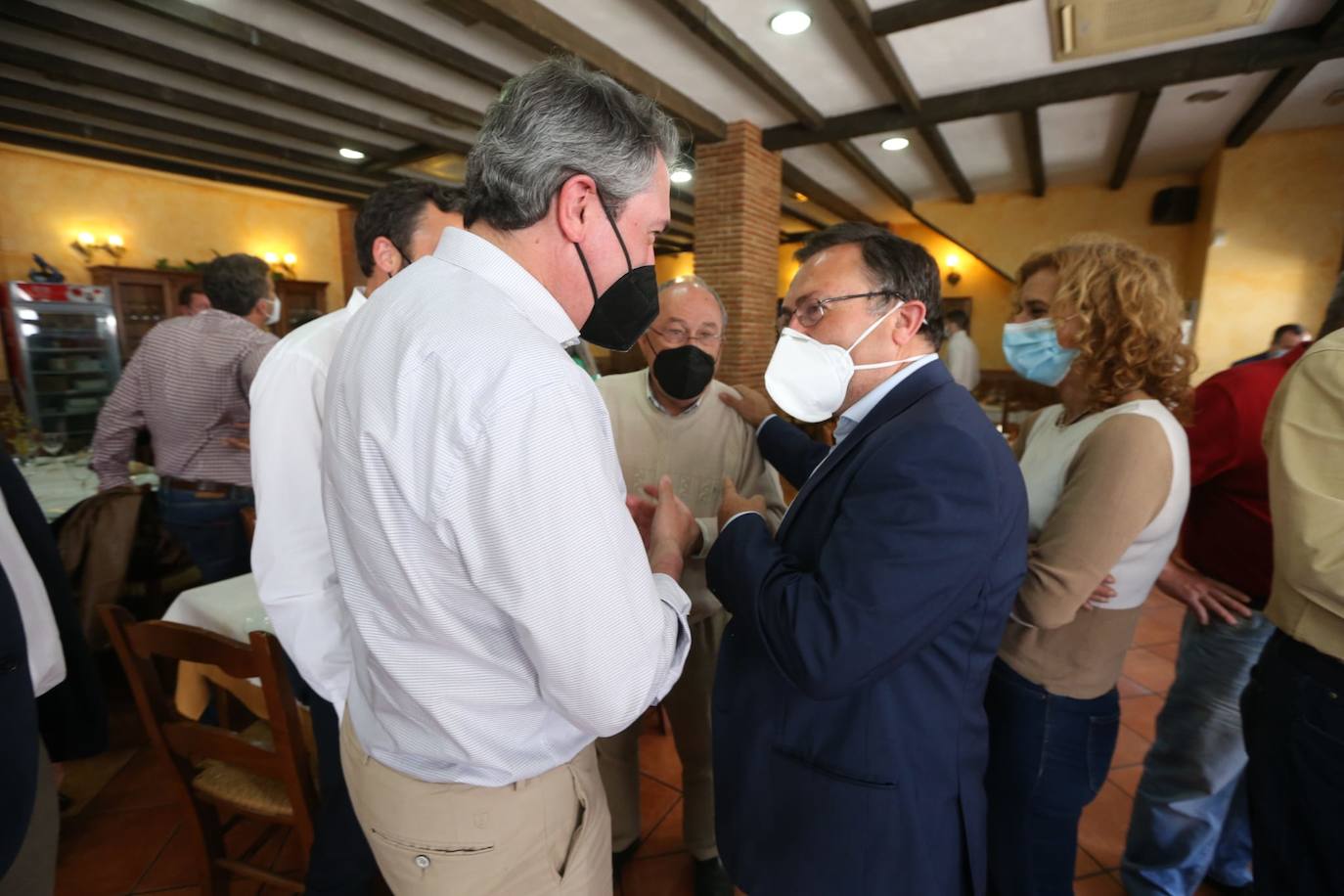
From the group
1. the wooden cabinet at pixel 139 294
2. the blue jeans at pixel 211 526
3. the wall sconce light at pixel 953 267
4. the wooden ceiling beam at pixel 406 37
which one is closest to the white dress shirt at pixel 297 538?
the blue jeans at pixel 211 526

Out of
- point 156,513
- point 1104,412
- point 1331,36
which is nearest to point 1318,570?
point 1104,412

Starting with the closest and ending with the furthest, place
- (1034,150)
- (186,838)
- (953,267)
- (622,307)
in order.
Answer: (622,307) → (186,838) → (1034,150) → (953,267)

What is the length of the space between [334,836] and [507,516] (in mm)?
1228

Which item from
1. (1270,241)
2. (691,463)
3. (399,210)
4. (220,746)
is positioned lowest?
(220,746)

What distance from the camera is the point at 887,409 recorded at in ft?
3.30

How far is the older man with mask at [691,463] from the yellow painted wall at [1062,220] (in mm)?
7467

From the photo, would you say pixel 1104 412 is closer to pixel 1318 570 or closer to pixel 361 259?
pixel 1318 570

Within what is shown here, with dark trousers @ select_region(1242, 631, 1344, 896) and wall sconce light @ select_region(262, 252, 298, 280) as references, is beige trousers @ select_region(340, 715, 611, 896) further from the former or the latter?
wall sconce light @ select_region(262, 252, 298, 280)

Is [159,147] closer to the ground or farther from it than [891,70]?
farther from it

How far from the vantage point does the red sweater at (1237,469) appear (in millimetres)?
1440

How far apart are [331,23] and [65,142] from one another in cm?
530

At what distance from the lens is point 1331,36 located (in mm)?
4246

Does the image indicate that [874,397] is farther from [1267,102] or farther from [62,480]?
[1267,102]

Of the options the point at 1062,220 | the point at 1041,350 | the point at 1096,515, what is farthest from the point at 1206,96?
the point at 1096,515
